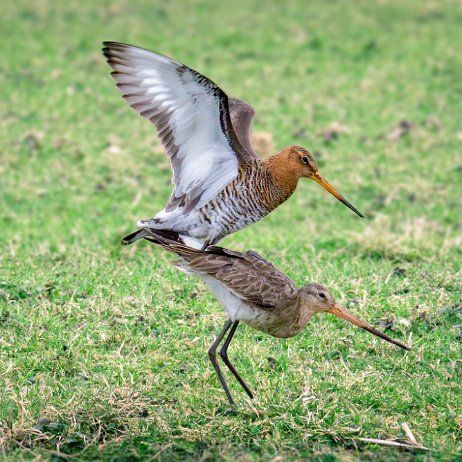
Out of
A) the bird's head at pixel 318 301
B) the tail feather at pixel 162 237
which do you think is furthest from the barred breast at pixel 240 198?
the bird's head at pixel 318 301

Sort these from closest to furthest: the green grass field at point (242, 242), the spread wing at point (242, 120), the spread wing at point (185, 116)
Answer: the green grass field at point (242, 242) < the spread wing at point (185, 116) < the spread wing at point (242, 120)

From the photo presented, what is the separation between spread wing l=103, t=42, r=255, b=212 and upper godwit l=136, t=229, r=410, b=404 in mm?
799

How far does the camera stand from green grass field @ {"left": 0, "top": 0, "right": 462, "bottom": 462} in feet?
17.3

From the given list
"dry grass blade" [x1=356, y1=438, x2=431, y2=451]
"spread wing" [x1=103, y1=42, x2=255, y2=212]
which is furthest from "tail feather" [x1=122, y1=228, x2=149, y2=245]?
"dry grass blade" [x1=356, y1=438, x2=431, y2=451]

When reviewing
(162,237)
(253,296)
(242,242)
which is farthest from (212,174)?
(242,242)

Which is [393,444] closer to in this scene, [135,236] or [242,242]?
[135,236]

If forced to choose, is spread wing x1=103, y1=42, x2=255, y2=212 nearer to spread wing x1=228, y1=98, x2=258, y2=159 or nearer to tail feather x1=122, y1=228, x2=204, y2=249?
tail feather x1=122, y1=228, x2=204, y2=249

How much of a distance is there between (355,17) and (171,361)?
1073 centimetres

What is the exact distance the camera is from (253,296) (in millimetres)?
5551

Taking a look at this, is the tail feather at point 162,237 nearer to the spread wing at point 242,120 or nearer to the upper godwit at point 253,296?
the upper godwit at point 253,296

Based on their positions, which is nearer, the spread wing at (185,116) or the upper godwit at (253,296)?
the upper godwit at (253,296)

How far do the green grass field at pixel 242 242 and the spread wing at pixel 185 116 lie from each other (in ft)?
3.06

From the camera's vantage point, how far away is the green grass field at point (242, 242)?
5.27 m

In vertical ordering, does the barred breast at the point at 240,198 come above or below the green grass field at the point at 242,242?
above
